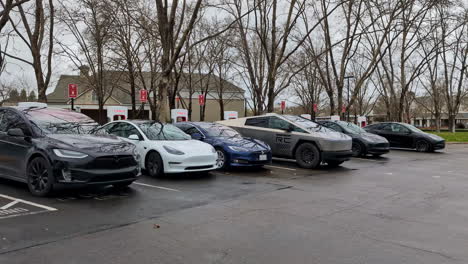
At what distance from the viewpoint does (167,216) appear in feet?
18.8

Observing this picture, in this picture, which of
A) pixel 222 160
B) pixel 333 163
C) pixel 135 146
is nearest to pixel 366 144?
pixel 333 163

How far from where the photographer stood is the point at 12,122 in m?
7.72

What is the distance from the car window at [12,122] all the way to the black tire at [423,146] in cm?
1742

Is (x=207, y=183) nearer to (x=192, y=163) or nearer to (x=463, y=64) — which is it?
(x=192, y=163)

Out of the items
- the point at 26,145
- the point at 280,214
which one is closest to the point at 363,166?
the point at 280,214

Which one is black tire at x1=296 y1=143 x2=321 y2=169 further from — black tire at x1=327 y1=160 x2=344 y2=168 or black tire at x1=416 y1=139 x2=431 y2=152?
black tire at x1=416 y1=139 x2=431 y2=152

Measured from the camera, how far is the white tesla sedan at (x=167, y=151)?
29.7 feet

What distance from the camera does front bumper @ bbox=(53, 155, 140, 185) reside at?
6.47 m

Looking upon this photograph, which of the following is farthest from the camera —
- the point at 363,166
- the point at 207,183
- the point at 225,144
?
the point at 363,166

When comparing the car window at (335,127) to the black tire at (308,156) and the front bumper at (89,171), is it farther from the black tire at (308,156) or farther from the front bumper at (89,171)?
the front bumper at (89,171)

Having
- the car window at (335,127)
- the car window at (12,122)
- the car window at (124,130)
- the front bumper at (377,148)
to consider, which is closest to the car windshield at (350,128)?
the car window at (335,127)

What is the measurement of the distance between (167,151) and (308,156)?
16.2ft

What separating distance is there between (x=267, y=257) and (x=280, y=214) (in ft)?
6.41

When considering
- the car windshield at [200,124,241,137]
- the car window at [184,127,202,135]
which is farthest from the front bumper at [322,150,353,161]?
the car window at [184,127,202,135]
